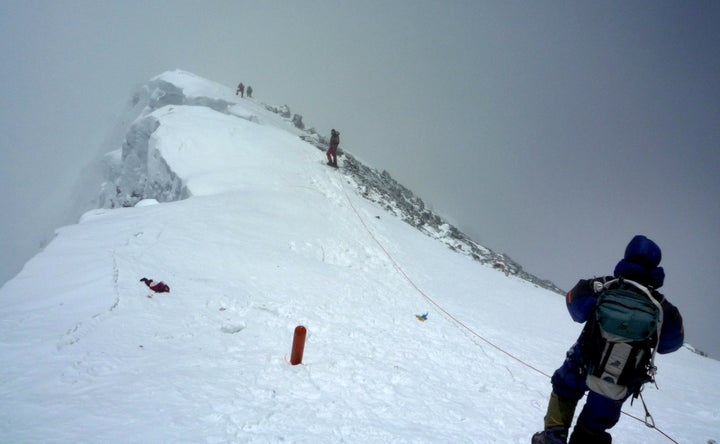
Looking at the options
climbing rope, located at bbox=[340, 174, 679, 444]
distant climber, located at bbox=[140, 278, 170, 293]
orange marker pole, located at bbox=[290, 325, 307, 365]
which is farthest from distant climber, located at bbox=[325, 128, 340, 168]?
orange marker pole, located at bbox=[290, 325, 307, 365]

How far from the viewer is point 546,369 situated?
23.8ft

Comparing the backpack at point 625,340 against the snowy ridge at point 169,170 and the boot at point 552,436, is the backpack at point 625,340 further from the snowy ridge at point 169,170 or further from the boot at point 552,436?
the snowy ridge at point 169,170

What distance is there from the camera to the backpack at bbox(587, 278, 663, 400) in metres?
2.82

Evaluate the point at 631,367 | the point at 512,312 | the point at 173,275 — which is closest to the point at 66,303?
the point at 173,275

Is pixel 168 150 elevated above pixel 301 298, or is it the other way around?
pixel 168 150

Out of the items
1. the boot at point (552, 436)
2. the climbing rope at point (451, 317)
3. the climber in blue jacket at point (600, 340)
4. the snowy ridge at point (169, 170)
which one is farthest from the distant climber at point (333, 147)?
the boot at point (552, 436)

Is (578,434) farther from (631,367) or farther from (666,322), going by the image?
(666,322)

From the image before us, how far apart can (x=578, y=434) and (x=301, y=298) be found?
5431 mm

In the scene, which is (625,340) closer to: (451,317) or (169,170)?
(451,317)

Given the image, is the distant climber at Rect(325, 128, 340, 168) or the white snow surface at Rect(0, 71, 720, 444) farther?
the distant climber at Rect(325, 128, 340, 168)

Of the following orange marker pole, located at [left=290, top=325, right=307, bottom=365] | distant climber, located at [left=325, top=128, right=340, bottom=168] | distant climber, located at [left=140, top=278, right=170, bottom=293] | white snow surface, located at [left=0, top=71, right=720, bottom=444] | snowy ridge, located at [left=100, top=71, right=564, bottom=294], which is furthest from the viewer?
distant climber, located at [left=325, top=128, right=340, bottom=168]

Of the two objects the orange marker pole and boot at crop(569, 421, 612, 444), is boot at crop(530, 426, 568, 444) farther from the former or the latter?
the orange marker pole

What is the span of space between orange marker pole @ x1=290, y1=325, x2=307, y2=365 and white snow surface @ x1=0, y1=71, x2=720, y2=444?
0.14 meters

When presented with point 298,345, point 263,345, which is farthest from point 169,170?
point 298,345
